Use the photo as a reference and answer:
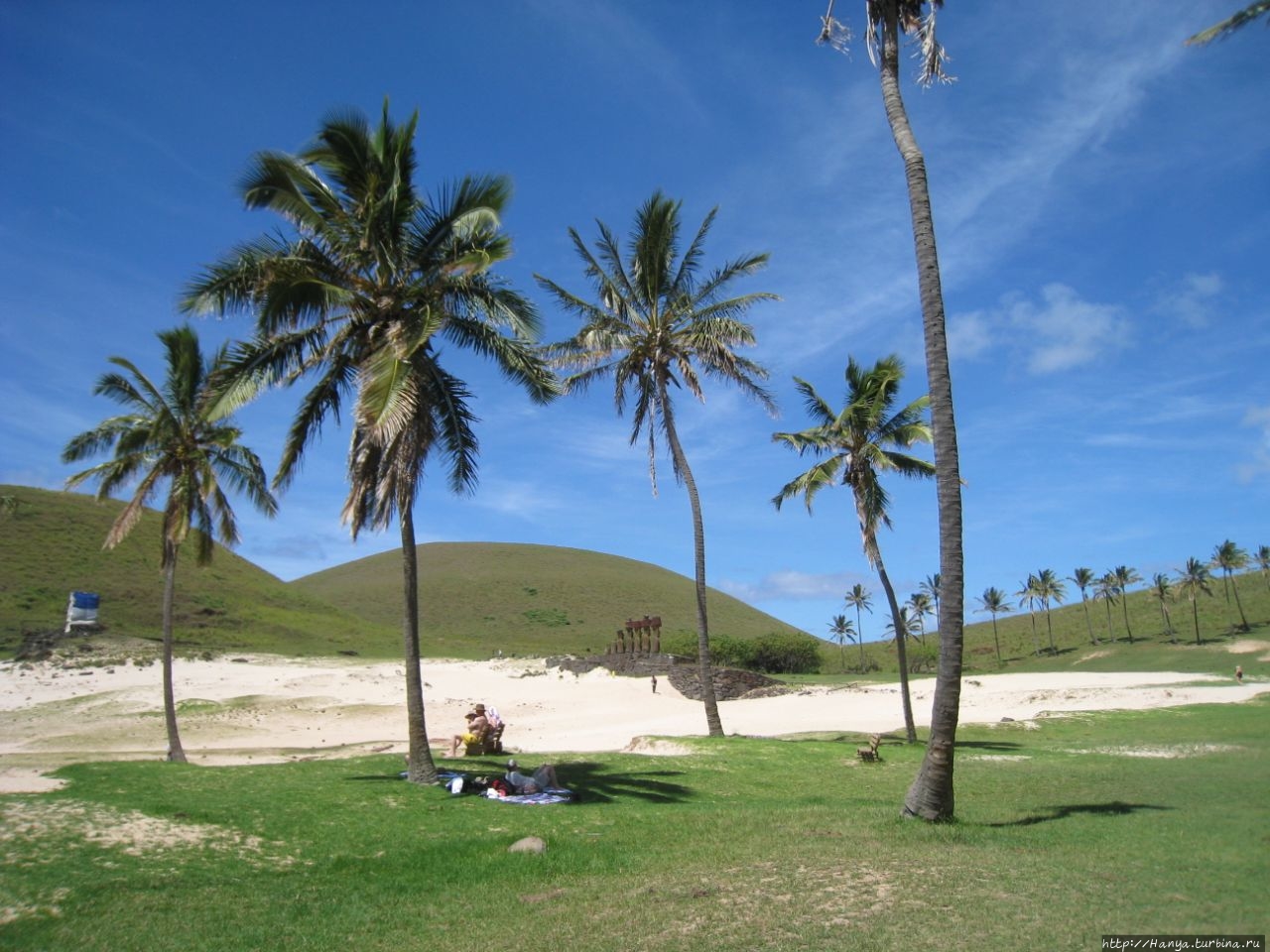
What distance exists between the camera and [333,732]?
30.7 meters

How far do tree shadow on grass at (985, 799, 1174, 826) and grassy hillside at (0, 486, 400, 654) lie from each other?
45170 millimetres

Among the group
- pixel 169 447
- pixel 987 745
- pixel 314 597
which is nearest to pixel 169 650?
pixel 169 447

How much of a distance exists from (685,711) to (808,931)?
31343 millimetres

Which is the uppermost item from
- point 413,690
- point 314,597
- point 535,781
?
point 314,597

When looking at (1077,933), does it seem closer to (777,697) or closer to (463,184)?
(463,184)

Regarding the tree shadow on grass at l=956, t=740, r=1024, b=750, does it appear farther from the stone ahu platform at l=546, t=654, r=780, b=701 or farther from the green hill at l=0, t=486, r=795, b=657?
the green hill at l=0, t=486, r=795, b=657

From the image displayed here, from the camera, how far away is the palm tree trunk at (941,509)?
11.2 meters

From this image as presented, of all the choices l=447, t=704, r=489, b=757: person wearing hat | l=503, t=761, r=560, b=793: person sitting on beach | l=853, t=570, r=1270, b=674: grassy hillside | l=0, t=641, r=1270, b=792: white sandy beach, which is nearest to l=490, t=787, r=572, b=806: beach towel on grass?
l=503, t=761, r=560, b=793: person sitting on beach

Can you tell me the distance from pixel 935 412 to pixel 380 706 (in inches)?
1159

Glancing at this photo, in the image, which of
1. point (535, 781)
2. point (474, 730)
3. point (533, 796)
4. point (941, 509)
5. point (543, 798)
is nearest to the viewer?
point (941, 509)

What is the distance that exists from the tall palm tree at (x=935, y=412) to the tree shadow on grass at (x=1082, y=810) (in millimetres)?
1014

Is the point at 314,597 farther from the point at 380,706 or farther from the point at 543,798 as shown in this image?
the point at 543,798

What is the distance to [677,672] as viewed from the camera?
44.1 meters

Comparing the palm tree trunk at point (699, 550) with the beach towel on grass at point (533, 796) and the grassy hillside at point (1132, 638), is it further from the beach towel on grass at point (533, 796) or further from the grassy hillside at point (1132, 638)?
the grassy hillside at point (1132, 638)
